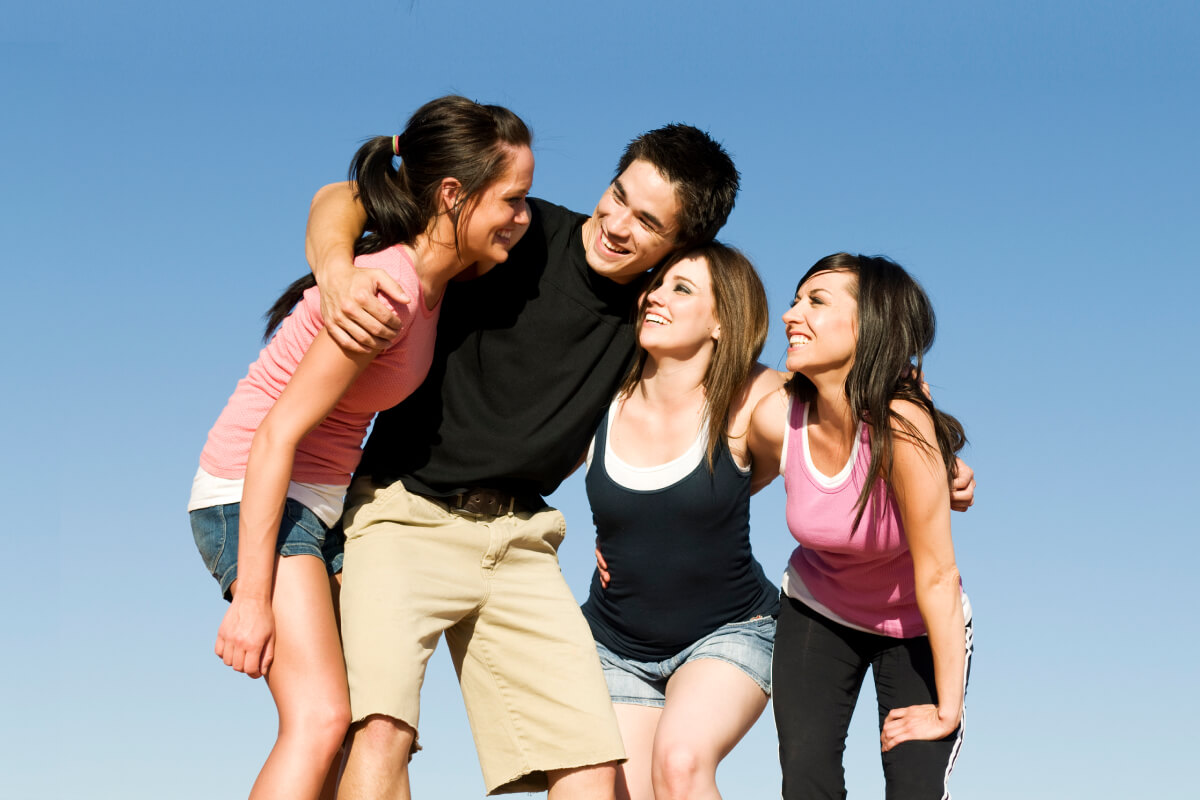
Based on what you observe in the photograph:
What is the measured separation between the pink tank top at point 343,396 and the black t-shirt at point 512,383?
304 mm

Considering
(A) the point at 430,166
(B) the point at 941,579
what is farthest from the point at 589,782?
(A) the point at 430,166

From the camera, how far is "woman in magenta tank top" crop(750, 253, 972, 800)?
15.0ft

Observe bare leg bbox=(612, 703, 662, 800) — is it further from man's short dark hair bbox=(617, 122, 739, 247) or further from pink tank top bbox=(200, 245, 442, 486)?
man's short dark hair bbox=(617, 122, 739, 247)

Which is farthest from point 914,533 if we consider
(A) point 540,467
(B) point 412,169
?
(B) point 412,169

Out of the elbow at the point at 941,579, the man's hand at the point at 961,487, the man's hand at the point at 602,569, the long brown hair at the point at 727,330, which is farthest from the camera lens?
the man's hand at the point at 602,569

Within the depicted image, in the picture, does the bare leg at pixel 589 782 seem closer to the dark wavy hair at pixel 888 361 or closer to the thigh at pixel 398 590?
the thigh at pixel 398 590

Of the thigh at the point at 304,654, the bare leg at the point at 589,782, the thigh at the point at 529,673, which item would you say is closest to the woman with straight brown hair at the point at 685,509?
the bare leg at the point at 589,782

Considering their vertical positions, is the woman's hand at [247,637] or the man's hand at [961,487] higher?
the man's hand at [961,487]

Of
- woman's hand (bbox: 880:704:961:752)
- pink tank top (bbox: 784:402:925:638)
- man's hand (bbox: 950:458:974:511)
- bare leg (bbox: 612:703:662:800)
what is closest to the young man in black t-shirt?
bare leg (bbox: 612:703:662:800)

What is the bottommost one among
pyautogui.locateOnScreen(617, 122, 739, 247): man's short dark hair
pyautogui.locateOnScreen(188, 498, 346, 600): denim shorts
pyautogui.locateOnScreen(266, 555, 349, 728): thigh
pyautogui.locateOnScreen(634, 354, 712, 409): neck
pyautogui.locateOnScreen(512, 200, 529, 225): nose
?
pyautogui.locateOnScreen(266, 555, 349, 728): thigh

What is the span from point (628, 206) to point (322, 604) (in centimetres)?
208

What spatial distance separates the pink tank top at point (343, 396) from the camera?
420cm

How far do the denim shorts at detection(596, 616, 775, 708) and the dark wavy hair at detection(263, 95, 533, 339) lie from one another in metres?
1.97

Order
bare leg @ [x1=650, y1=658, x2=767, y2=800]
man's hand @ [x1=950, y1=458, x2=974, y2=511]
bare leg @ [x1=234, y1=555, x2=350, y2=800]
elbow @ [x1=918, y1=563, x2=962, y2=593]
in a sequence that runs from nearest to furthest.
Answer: bare leg @ [x1=234, y1=555, x2=350, y2=800] < elbow @ [x1=918, y1=563, x2=962, y2=593] < bare leg @ [x1=650, y1=658, x2=767, y2=800] < man's hand @ [x1=950, y1=458, x2=974, y2=511]
